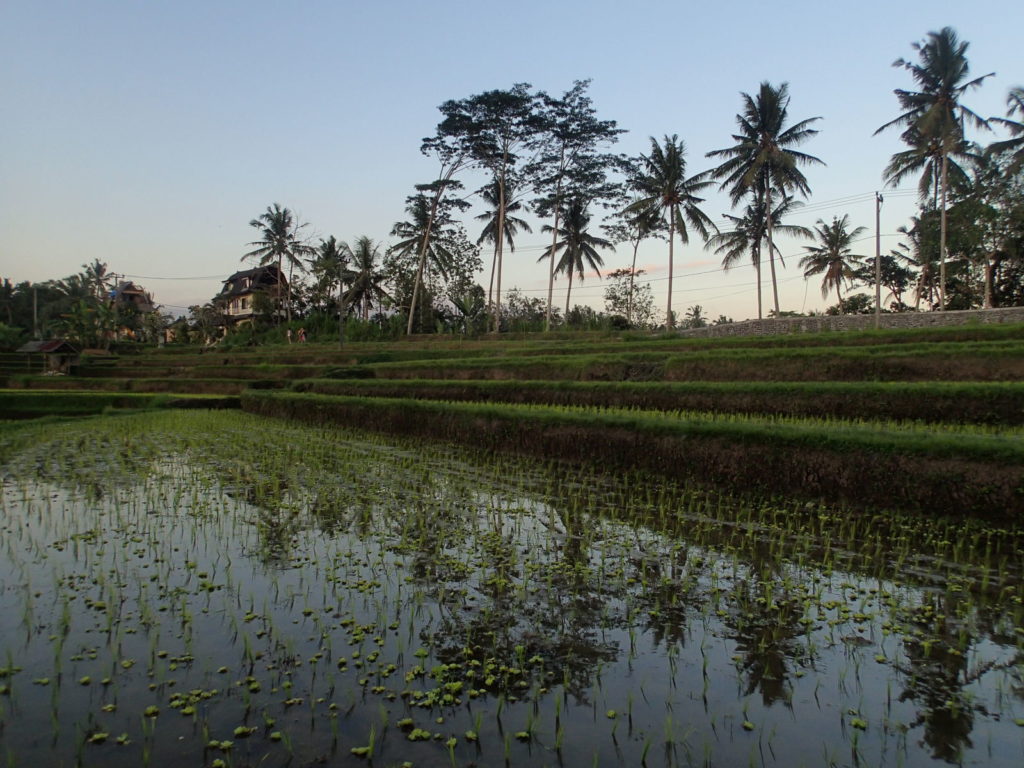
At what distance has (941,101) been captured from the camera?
97.9 ft

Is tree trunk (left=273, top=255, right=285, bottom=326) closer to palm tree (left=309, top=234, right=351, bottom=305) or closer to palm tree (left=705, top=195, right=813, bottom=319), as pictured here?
palm tree (left=309, top=234, right=351, bottom=305)

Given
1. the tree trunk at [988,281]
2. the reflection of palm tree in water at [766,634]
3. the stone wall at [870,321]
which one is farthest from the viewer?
the tree trunk at [988,281]

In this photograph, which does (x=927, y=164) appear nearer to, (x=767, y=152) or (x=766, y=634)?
(x=767, y=152)

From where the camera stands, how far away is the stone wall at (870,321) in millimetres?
22812

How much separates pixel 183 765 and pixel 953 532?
6.27 meters

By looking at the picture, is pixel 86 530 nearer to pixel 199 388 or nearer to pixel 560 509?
pixel 560 509

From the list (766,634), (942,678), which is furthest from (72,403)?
(942,678)

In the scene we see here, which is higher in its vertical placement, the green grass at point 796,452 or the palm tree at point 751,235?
the palm tree at point 751,235

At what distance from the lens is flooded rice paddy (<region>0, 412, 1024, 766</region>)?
2779 mm

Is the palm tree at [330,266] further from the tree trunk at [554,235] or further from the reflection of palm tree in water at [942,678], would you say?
the reflection of palm tree in water at [942,678]

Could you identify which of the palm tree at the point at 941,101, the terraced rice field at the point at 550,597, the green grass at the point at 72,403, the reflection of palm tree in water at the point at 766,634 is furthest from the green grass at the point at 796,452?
the palm tree at the point at 941,101

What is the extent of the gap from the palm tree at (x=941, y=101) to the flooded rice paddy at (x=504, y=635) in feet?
97.6

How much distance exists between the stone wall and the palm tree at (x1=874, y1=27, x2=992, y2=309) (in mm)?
5558

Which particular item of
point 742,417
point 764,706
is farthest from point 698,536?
point 742,417
